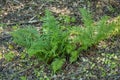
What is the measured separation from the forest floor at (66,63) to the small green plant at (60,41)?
189mm

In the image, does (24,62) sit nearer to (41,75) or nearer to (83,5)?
(41,75)

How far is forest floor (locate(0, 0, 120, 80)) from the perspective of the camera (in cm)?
530

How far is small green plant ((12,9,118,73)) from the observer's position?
17.4 ft

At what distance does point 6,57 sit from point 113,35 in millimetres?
2123

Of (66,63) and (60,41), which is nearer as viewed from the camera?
(60,41)

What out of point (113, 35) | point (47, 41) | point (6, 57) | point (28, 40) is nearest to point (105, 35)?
point (113, 35)

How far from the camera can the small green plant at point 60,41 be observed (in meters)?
5.30

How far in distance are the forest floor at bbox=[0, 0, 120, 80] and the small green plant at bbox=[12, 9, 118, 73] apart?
0.62ft

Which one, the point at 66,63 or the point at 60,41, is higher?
the point at 60,41

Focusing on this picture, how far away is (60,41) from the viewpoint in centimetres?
538

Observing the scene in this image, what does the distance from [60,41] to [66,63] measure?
43 cm

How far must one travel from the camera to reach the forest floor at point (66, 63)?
5.30 m

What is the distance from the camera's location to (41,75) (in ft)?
17.7

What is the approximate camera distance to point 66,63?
5480 mm
